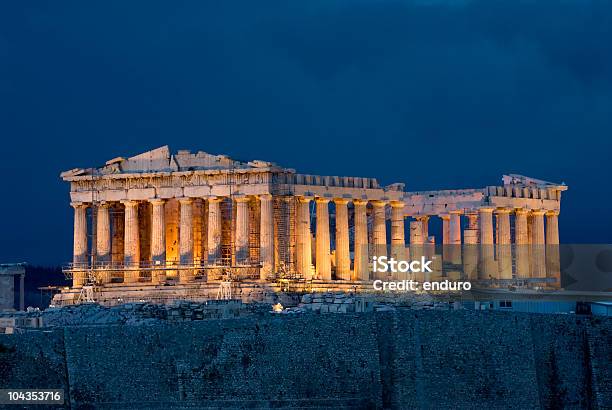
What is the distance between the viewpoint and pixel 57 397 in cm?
7438

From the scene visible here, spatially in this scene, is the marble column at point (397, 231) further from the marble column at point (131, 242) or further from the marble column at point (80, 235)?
the marble column at point (80, 235)

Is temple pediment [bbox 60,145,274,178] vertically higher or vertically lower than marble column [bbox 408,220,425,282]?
higher

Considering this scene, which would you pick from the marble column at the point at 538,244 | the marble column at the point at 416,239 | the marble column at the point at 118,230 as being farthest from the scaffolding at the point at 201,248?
the marble column at the point at 538,244

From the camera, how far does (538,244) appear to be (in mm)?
117000

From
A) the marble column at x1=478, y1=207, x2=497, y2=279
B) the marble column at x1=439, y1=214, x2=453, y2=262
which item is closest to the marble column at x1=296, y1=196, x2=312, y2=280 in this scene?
the marble column at x1=478, y1=207, x2=497, y2=279

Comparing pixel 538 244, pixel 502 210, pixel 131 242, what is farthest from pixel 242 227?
pixel 538 244

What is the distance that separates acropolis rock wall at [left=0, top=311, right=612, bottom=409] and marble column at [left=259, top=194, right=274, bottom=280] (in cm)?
2581

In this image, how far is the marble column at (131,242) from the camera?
10681cm

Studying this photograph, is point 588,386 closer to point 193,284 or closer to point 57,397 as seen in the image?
point 57,397

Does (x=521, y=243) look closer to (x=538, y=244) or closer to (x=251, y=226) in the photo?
(x=538, y=244)

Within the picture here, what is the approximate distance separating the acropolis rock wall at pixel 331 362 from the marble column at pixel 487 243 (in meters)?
36.7

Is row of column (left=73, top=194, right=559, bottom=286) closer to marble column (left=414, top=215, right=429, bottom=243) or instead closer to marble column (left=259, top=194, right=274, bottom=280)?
marble column (left=259, top=194, right=274, bottom=280)

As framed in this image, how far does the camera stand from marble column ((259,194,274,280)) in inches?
3999

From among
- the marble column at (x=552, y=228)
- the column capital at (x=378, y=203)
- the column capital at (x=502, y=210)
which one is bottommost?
the marble column at (x=552, y=228)
